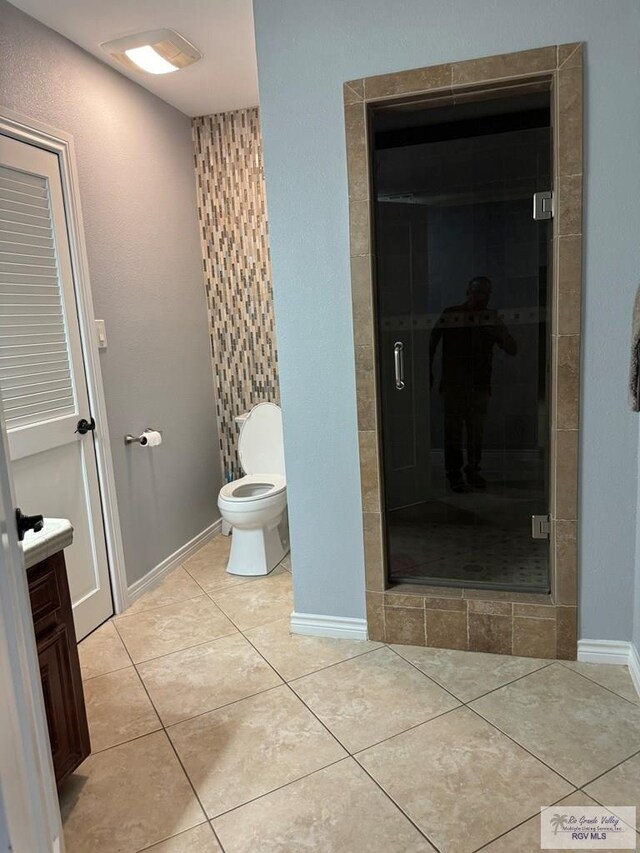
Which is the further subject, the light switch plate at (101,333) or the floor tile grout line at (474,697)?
the light switch plate at (101,333)

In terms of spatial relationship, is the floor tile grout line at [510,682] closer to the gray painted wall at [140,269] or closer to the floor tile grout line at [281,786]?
the floor tile grout line at [281,786]

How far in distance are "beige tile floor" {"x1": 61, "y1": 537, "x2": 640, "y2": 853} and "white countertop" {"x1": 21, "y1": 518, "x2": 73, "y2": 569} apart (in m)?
0.74

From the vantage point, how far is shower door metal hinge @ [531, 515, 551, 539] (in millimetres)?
2391

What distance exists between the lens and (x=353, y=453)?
7.91 ft

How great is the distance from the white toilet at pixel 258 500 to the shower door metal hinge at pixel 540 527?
4.19ft

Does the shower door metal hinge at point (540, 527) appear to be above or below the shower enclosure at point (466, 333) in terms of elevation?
below

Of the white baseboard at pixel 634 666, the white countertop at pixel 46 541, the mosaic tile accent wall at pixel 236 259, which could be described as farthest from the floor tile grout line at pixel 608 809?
the mosaic tile accent wall at pixel 236 259

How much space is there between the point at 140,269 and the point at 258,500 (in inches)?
52.1

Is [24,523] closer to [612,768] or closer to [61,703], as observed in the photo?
[61,703]

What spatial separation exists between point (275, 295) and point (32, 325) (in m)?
0.96

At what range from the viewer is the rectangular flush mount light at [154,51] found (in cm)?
257

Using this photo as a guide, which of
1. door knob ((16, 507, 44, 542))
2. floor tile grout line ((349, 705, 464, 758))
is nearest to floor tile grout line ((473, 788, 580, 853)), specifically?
floor tile grout line ((349, 705, 464, 758))

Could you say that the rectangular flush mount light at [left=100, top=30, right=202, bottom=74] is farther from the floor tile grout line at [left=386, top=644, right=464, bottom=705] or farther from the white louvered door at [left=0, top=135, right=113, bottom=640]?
the floor tile grout line at [left=386, top=644, right=464, bottom=705]

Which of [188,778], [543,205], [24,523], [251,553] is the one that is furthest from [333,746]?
[543,205]
